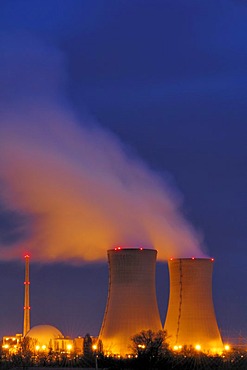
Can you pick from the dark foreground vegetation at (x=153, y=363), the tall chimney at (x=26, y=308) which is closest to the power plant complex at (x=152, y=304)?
the dark foreground vegetation at (x=153, y=363)

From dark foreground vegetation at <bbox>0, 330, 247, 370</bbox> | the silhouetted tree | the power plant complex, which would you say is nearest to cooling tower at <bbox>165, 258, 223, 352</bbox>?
the power plant complex

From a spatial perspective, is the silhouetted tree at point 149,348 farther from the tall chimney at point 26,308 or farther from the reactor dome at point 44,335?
the tall chimney at point 26,308

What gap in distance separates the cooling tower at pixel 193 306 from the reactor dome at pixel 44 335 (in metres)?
9.98

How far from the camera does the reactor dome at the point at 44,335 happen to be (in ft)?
169

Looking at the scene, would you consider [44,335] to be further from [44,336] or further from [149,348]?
[149,348]

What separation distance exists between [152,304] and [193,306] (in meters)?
2.74

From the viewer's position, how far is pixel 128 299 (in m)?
39.5

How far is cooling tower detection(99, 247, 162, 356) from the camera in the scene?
1554 inches

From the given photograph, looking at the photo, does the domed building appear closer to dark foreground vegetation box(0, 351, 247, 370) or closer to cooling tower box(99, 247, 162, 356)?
cooling tower box(99, 247, 162, 356)

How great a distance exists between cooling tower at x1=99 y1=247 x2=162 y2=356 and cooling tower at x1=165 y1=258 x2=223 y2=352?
7.20 feet

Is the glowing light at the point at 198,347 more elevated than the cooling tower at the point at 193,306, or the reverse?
the cooling tower at the point at 193,306

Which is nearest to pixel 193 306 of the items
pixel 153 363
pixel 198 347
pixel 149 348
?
pixel 198 347

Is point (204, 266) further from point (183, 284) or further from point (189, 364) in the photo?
point (189, 364)

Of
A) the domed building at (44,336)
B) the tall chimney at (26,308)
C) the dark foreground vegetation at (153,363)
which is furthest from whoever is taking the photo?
the tall chimney at (26,308)
